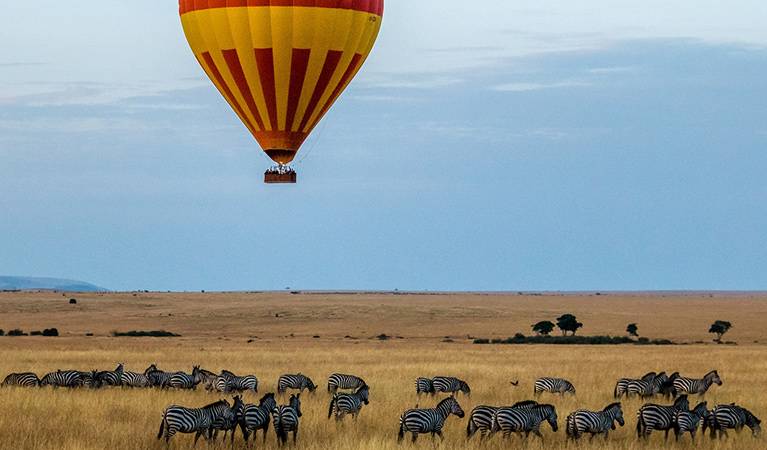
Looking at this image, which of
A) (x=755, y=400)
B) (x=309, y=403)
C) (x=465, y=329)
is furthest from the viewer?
(x=465, y=329)

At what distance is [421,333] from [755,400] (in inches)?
2012

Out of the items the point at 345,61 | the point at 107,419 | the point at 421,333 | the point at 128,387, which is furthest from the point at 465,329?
the point at 107,419

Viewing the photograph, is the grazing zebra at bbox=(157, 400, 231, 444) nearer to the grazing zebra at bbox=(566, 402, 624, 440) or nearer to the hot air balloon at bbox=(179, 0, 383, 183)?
the grazing zebra at bbox=(566, 402, 624, 440)

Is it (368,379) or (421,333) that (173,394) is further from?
(421,333)

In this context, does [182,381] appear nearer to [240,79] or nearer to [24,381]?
[24,381]

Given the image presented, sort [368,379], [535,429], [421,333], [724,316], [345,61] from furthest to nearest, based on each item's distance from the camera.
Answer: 1. [724,316]
2. [421,333]
3. [345,61]
4. [368,379]
5. [535,429]

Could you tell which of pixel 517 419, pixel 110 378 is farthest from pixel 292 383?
pixel 517 419

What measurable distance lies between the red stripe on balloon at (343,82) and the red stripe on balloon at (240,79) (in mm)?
2302

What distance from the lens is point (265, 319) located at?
8988 centimetres

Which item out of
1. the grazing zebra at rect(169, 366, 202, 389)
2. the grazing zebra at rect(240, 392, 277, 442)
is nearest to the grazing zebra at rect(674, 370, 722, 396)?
the grazing zebra at rect(240, 392, 277, 442)

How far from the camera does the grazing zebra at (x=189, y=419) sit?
597 inches

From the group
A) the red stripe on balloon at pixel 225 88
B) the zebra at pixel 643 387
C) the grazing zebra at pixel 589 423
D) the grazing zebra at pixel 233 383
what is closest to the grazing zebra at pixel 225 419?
the grazing zebra at pixel 589 423

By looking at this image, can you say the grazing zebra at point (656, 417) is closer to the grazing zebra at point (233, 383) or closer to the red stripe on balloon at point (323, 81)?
the grazing zebra at point (233, 383)

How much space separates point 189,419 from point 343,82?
61.2 ft
